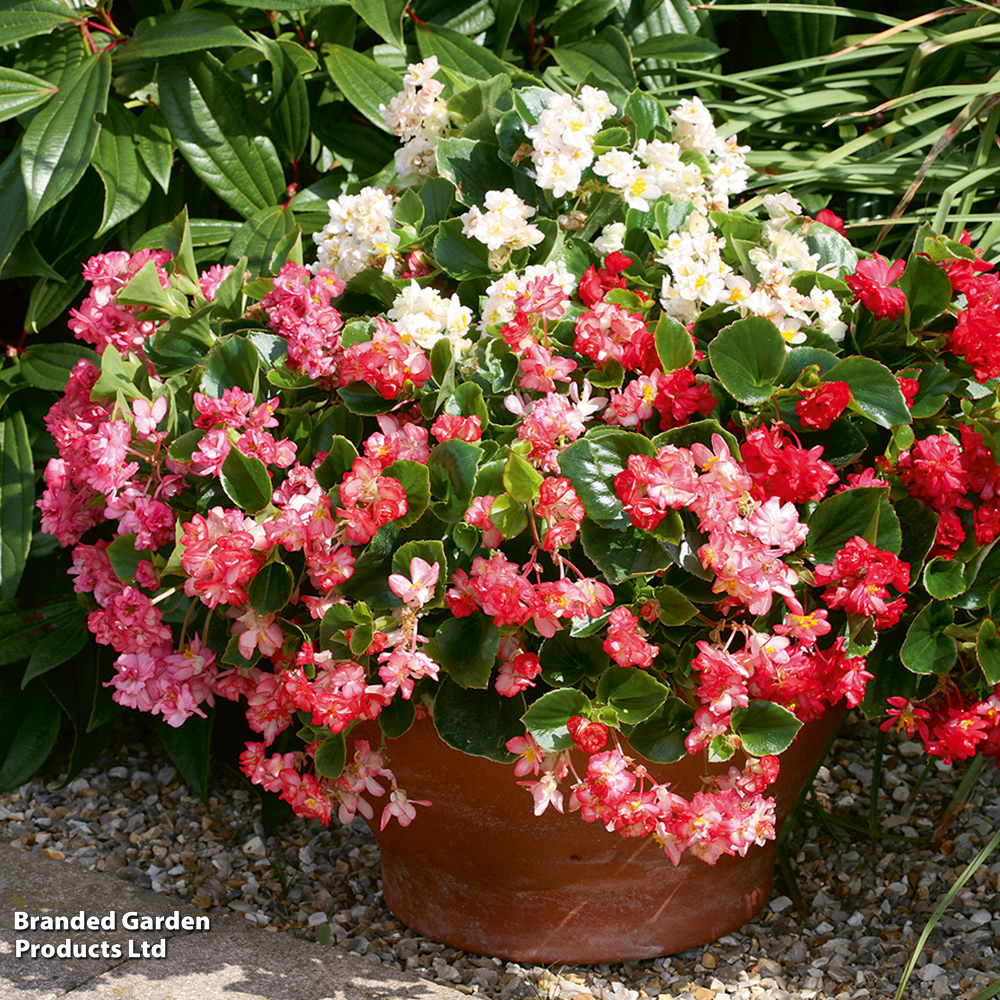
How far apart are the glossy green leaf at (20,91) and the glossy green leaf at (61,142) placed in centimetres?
3

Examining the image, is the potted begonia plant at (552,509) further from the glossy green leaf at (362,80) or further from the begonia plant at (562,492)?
the glossy green leaf at (362,80)

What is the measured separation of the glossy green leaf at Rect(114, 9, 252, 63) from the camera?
1375mm

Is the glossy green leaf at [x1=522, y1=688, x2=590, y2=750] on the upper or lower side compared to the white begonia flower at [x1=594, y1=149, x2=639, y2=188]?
lower

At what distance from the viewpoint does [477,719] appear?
3.36 feet

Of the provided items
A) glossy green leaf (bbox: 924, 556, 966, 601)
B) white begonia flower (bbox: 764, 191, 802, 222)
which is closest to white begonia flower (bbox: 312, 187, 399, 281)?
white begonia flower (bbox: 764, 191, 802, 222)

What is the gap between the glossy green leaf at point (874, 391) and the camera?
1.00 m

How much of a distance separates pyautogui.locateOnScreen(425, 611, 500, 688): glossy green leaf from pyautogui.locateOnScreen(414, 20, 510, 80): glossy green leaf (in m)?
0.95

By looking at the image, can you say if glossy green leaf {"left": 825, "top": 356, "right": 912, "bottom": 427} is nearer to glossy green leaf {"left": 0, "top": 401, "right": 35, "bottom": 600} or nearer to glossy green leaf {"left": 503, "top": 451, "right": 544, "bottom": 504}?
glossy green leaf {"left": 503, "top": 451, "right": 544, "bottom": 504}

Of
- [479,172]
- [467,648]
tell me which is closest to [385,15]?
[479,172]

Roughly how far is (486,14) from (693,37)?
34 centimetres

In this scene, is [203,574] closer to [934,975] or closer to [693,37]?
[934,975]

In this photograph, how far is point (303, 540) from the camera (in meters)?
0.98

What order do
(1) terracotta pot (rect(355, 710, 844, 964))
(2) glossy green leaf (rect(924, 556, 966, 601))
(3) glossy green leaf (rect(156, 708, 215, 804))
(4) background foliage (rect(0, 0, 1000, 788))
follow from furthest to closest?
(3) glossy green leaf (rect(156, 708, 215, 804)), (4) background foliage (rect(0, 0, 1000, 788)), (1) terracotta pot (rect(355, 710, 844, 964)), (2) glossy green leaf (rect(924, 556, 966, 601))

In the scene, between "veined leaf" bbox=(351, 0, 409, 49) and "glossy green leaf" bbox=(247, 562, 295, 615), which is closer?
"glossy green leaf" bbox=(247, 562, 295, 615)
